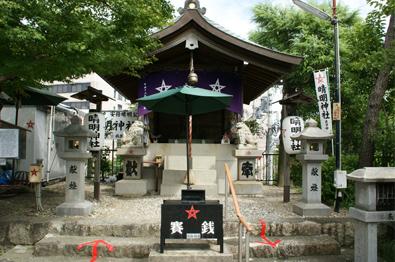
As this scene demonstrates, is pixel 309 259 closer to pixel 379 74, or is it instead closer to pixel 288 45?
pixel 379 74

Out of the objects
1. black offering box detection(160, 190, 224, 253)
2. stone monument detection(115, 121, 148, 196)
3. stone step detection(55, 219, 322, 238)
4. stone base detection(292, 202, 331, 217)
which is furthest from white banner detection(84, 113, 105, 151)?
stone base detection(292, 202, 331, 217)

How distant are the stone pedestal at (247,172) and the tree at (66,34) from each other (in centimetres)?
531

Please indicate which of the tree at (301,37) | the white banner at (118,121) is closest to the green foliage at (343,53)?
the tree at (301,37)

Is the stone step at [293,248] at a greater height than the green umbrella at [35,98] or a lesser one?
lesser

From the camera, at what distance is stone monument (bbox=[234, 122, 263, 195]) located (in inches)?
458

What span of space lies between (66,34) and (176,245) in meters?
4.11

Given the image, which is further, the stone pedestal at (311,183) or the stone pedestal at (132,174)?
the stone pedestal at (132,174)

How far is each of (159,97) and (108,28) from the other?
1592mm

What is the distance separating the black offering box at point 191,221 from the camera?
239 inches

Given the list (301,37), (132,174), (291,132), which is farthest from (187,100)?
(301,37)

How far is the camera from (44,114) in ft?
43.5

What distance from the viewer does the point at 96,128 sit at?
33.6 feet

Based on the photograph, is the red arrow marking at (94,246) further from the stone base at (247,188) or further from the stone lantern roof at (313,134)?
the stone base at (247,188)

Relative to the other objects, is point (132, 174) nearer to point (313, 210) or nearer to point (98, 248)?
point (98, 248)
